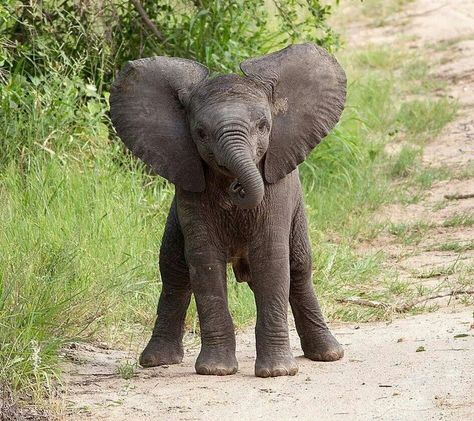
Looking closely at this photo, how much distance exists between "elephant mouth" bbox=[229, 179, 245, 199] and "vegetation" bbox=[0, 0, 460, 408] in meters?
1.00

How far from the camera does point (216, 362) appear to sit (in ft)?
19.5

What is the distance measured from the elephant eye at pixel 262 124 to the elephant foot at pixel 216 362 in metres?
1.03

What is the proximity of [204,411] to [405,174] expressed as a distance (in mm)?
6459

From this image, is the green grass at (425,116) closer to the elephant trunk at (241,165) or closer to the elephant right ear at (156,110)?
the elephant right ear at (156,110)

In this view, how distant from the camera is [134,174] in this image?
867 cm

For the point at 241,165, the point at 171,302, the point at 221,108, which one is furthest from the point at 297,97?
the point at 171,302

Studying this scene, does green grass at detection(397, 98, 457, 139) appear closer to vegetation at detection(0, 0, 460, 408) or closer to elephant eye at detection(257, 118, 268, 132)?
vegetation at detection(0, 0, 460, 408)

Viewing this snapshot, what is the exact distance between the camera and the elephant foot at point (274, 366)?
231 inches

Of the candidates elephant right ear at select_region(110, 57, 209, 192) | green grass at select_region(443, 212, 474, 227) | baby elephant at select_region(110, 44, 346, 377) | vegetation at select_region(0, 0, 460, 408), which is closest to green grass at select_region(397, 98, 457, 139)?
vegetation at select_region(0, 0, 460, 408)

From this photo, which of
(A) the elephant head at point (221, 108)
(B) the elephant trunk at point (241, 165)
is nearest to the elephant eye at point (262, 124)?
(A) the elephant head at point (221, 108)

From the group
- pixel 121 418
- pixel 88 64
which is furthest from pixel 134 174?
pixel 121 418

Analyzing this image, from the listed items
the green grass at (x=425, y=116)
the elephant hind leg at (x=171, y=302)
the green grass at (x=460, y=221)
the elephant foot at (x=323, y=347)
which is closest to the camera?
the elephant hind leg at (x=171, y=302)

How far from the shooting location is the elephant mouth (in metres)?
5.52

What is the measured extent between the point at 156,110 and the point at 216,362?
1185mm
